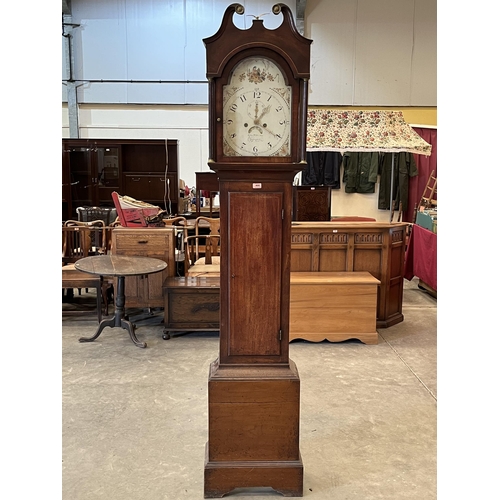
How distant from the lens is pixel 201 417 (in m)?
3.30

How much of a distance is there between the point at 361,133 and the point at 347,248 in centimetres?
191

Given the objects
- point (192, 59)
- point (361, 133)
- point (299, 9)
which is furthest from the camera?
point (192, 59)

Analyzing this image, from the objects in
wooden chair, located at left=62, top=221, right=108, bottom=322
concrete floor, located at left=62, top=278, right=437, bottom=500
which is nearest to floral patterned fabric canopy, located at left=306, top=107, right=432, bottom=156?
concrete floor, located at left=62, top=278, right=437, bottom=500

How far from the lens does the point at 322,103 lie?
987cm

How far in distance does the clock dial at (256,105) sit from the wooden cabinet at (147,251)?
9.49 ft

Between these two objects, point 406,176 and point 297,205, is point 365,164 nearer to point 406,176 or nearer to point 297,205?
point 406,176

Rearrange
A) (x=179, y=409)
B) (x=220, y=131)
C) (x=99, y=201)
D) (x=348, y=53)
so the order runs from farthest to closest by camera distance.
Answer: (x=348, y=53)
(x=99, y=201)
(x=179, y=409)
(x=220, y=131)

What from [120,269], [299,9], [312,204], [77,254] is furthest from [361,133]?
[299,9]

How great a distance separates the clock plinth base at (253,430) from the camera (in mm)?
2406

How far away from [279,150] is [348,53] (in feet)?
27.2

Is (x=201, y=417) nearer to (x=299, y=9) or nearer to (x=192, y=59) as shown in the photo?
(x=192, y=59)

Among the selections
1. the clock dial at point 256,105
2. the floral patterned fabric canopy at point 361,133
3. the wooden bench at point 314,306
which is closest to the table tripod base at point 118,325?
the wooden bench at point 314,306

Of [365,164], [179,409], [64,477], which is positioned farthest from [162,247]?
[365,164]

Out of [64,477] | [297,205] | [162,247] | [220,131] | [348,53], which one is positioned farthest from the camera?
[348,53]
